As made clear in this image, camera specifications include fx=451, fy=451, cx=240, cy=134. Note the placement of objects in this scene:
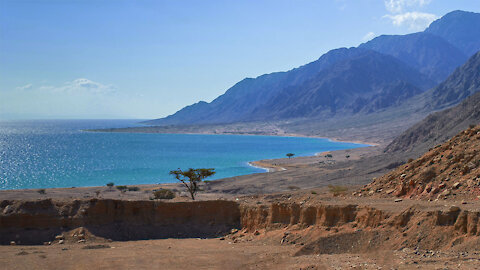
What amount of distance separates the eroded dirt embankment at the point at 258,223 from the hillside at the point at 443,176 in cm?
321

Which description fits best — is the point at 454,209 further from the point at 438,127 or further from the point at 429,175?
the point at 438,127

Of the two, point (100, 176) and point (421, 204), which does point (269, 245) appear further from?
point (100, 176)

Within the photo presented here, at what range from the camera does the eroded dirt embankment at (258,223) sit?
1478 cm

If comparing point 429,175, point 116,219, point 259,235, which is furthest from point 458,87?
point 116,219

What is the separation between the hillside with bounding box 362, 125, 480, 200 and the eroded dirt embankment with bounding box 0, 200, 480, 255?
3213mm

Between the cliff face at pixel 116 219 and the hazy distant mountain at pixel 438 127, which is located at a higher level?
the hazy distant mountain at pixel 438 127

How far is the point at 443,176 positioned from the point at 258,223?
8.44 m

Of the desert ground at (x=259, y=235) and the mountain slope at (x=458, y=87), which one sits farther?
the mountain slope at (x=458, y=87)

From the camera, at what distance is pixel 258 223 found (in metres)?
21.2

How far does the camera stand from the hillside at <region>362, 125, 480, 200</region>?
18.1 metres

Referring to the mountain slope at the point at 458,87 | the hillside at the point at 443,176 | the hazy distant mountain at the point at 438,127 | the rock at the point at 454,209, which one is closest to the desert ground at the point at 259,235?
the rock at the point at 454,209

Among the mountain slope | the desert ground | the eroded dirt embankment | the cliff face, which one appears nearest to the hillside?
the desert ground

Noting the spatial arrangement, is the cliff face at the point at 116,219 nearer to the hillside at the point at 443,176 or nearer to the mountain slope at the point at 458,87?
the hillside at the point at 443,176

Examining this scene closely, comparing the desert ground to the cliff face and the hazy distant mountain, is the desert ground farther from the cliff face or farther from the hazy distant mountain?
the hazy distant mountain
